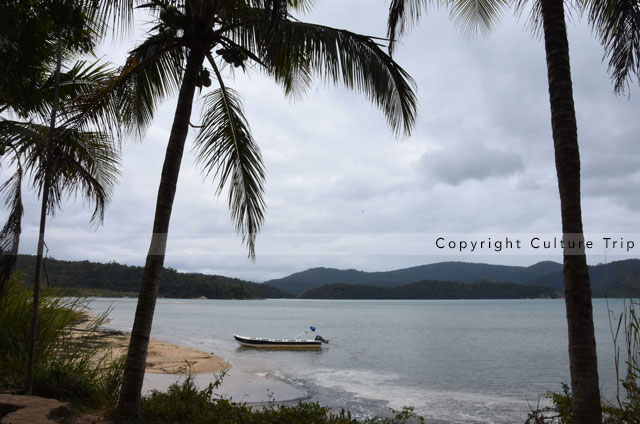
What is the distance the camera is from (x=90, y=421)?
482 centimetres

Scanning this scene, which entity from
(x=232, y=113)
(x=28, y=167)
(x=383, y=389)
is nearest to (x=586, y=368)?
(x=232, y=113)

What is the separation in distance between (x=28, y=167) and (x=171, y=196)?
255 centimetres

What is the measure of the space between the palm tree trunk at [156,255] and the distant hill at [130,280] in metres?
3.65

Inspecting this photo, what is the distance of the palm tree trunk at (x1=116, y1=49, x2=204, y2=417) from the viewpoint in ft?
17.1

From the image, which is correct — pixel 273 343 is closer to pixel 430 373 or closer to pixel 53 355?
pixel 430 373

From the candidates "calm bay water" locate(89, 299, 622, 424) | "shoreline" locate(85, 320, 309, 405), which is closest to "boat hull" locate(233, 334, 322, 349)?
"calm bay water" locate(89, 299, 622, 424)

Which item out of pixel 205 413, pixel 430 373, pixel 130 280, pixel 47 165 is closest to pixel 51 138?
pixel 47 165

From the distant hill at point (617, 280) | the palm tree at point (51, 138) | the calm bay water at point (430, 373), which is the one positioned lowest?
the calm bay water at point (430, 373)

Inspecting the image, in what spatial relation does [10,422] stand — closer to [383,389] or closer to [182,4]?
Result: [182,4]

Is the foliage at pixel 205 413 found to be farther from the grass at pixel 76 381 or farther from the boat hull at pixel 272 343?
the boat hull at pixel 272 343

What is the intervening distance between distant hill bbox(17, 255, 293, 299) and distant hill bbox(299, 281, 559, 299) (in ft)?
47.9

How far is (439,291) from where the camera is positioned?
122250mm

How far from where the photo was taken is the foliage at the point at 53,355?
5742 millimetres

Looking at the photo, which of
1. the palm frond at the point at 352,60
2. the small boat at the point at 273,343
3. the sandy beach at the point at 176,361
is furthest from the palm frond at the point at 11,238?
the small boat at the point at 273,343
